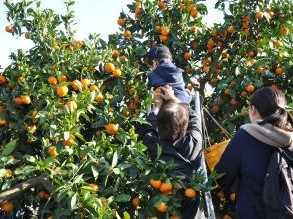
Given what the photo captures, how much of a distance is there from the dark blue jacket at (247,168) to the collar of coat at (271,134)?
32 millimetres

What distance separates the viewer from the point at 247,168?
2510 mm

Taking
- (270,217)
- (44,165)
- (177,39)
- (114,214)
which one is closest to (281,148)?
(270,217)

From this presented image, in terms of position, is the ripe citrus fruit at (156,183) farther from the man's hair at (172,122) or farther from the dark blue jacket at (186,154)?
the man's hair at (172,122)

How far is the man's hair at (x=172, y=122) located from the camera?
2.74 meters

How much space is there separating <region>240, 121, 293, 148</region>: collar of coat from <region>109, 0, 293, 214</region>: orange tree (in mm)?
1438

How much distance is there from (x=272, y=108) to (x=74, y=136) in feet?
3.39

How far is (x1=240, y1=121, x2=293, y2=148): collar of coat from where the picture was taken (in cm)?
245

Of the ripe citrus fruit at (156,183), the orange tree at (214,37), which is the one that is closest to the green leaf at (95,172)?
the ripe citrus fruit at (156,183)

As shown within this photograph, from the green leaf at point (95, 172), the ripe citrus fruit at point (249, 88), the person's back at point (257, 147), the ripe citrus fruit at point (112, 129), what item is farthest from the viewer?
the ripe citrus fruit at point (249, 88)

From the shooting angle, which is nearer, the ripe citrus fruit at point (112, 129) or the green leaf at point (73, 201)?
the green leaf at point (73, 201)

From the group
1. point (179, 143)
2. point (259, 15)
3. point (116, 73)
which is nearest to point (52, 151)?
point (179, 143)

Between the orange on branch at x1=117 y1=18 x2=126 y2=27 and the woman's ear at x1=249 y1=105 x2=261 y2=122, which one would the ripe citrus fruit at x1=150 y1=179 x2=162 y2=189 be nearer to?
the woman's ear at x1=249 y1=105 x2=261 y2=122

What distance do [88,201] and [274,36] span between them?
2611 mm

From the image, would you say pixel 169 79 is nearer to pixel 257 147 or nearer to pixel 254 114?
pixel 254 114
